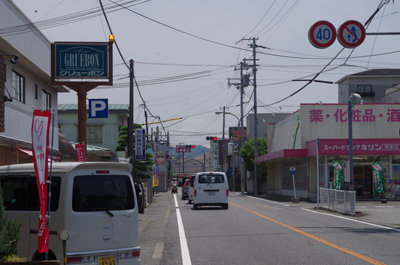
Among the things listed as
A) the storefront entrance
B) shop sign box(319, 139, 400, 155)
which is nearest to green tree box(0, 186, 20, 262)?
shop sign box(319, 139, 400, 155)

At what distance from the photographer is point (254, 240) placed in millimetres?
13352

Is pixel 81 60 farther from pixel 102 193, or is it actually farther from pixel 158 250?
pixel 102 193

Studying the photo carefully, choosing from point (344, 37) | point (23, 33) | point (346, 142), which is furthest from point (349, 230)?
point (346, 142)

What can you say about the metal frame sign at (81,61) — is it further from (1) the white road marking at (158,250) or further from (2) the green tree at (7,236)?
(2) the green tree at (7,236)

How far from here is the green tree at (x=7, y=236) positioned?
6590 millimetres

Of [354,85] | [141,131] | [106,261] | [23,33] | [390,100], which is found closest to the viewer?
[106,261]

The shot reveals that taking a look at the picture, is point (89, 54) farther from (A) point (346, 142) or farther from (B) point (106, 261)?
(A) point (346, 142)

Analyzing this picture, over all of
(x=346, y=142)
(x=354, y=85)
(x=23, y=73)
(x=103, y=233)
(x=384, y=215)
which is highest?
(x=354, y=85)

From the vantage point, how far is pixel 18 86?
65.2 ft

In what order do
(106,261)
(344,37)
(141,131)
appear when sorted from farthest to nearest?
(141,131) < (344,37) < (106,261)

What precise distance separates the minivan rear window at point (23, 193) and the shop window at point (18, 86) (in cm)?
1128

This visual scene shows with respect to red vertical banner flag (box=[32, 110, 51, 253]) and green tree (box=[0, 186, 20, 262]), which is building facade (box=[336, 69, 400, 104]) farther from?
green tree (box=[0, 186, 20, 262])

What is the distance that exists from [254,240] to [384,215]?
432 inches

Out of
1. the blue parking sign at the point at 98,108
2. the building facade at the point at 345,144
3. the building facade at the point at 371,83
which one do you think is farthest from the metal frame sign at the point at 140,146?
the building facade at the point at 371,83
